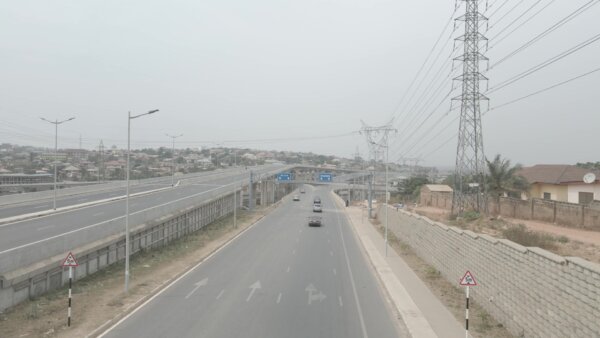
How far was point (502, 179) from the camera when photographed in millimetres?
46219

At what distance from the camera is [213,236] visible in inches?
1713

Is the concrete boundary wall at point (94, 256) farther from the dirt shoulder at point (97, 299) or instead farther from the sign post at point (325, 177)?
the sign post at point (325, 177)

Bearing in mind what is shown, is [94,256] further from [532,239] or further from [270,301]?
[532,239]

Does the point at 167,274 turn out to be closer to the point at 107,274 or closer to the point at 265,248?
the point at 107,274

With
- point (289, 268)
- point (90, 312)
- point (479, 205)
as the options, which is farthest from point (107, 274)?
point (479, 205)

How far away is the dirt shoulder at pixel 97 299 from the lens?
1520cm

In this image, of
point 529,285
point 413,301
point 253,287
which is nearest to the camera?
point 529,285

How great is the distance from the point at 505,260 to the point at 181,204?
101 feet

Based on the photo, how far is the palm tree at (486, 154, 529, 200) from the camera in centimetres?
4616

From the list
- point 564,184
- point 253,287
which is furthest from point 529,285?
point 564,184

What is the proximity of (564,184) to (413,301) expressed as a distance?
3288cm

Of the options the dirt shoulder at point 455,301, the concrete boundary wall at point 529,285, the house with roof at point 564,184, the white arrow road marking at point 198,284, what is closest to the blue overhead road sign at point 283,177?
the house with roof at point 564,184

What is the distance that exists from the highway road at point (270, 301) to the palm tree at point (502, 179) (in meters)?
19.4

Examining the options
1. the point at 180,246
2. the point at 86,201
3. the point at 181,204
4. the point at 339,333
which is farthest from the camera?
the point at 86,201
